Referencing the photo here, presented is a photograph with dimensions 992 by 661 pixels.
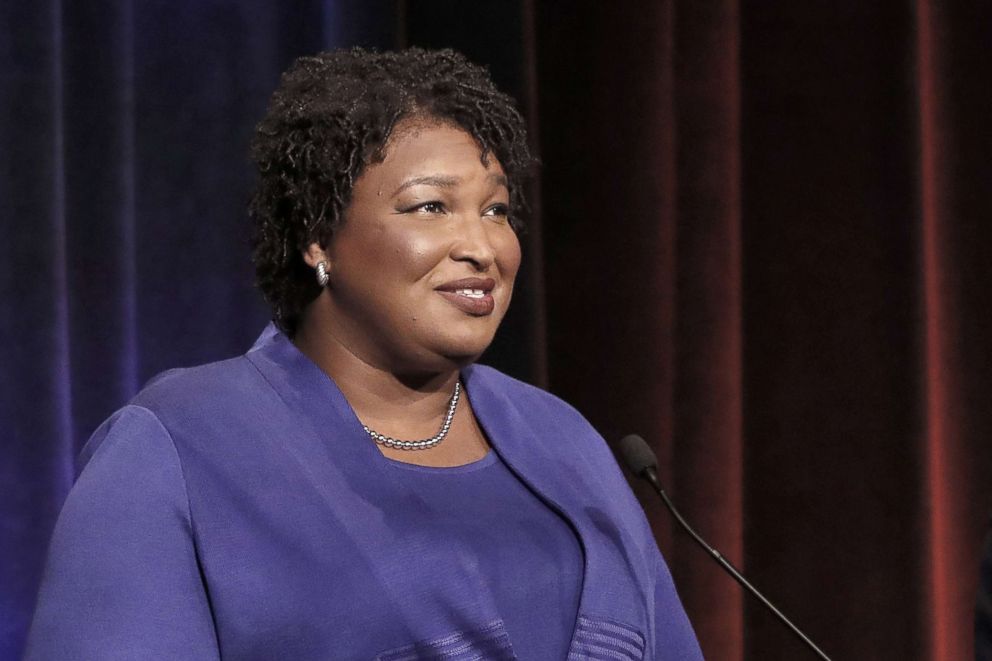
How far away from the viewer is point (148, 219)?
2.27 metres

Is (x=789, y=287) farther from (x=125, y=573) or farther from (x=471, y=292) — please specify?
(x=125, y=573)

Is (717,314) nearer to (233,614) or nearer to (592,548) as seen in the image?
(592,548)

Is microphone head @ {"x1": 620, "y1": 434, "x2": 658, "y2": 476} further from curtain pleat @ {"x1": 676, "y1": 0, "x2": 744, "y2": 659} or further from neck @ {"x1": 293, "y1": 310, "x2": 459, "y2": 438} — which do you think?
curtain pleat @ {"x1": 676, "y1": 0, "x2": 744, "y2": 659}

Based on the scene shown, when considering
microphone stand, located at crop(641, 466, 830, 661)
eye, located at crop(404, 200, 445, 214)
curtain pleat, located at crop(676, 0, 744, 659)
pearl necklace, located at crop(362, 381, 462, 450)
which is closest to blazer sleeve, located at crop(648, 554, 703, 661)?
microphone stand, located at crop(641, 466, 830, 661)

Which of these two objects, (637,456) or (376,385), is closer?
→ (376,385)

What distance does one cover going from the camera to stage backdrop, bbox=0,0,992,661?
7.47 ft

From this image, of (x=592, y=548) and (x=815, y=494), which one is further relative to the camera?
(x=815, y=494)

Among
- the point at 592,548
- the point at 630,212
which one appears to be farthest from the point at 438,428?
the point at 630,212

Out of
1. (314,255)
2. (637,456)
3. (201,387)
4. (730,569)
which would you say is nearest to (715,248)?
(637,456)

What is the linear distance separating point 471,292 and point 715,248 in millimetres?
1077

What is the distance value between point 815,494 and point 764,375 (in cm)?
24

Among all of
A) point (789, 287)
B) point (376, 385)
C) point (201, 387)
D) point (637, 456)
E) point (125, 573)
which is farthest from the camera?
point (789, 287)

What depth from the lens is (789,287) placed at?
253 cm

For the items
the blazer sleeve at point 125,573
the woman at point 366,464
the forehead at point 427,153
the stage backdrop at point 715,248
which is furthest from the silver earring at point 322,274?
the stage backdrop at point 715,248
